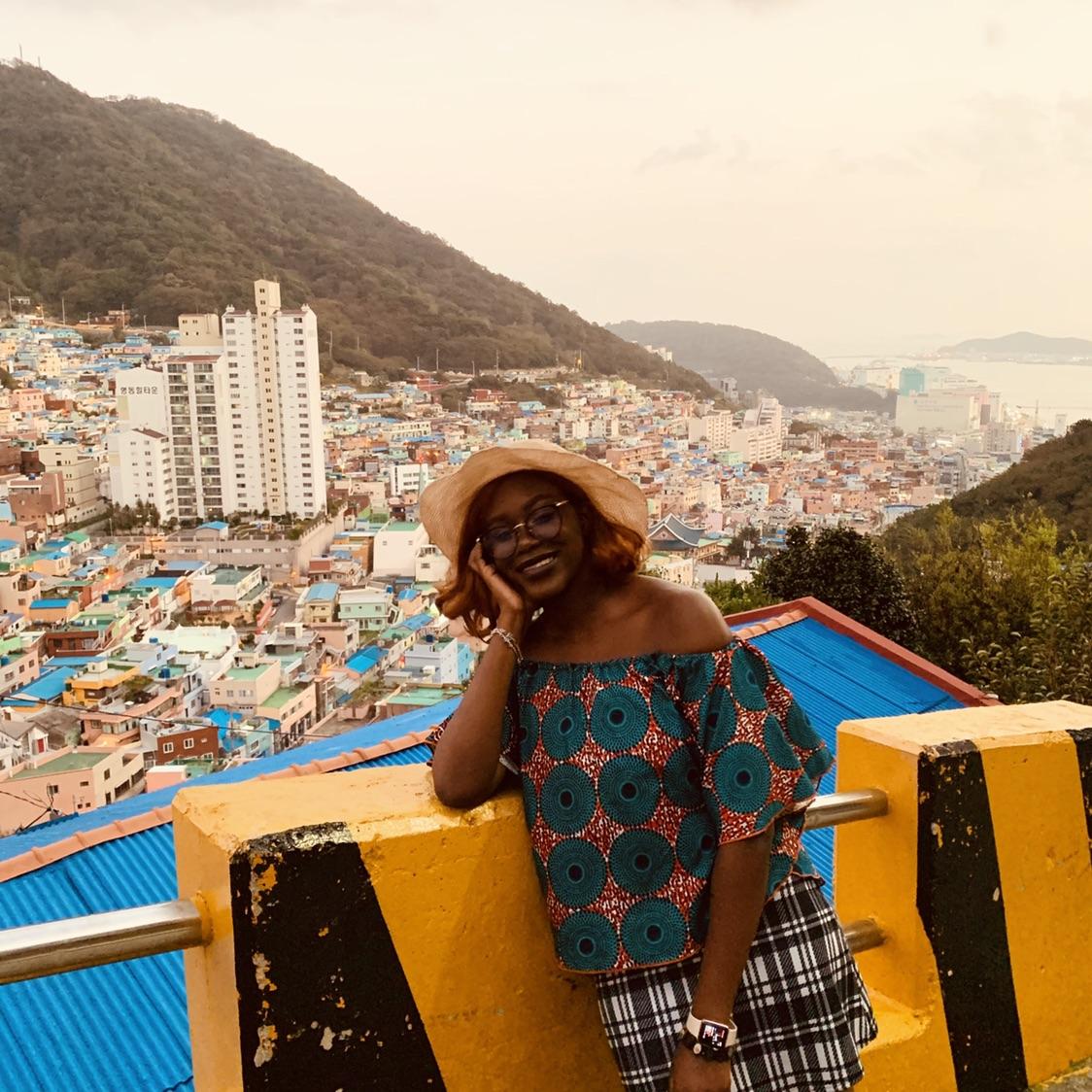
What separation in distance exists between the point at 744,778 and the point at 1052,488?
57.2ft

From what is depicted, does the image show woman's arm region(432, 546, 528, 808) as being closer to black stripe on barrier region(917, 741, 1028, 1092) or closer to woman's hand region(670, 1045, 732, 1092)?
woman's hand region(670, 1045, 732, 1092)

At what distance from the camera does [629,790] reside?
888 mm

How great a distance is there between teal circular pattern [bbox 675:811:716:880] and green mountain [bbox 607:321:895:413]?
283 feet

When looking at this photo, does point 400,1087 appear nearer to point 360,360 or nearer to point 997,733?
point 997,733

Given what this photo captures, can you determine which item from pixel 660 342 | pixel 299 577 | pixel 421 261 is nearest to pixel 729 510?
pixel 299 577

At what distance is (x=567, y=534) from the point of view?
37.4 inches

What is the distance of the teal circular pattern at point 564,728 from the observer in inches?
35.4

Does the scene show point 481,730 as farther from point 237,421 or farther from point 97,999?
point 237,421

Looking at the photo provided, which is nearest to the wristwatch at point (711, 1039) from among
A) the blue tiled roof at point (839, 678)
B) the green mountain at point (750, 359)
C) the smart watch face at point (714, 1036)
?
the smart watch face at point (714, 1036)

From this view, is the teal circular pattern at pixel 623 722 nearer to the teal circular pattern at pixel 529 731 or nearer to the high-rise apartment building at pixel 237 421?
the teal circular pattern at pixel 529 731

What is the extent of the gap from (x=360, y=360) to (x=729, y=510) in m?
27.8

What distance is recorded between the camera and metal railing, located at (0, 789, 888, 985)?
0.74 m

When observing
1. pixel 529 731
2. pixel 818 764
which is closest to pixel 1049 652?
pixel 818 764

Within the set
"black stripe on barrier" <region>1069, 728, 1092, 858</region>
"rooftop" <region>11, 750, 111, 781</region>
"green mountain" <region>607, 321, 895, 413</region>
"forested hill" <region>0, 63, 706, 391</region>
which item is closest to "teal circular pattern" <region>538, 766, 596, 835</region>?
"black stripe on barrier" <region>1069, 728, 1092, 858</region>
